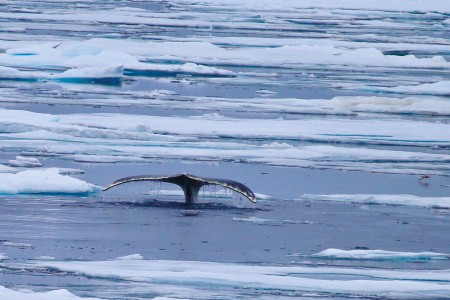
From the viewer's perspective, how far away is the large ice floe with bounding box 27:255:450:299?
6.46m

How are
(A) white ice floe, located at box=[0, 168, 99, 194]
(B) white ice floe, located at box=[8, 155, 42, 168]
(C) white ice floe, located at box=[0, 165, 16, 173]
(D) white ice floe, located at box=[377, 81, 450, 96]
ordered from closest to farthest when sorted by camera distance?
(A) white ice floe, located at box=[0, 168, 99, 194] < (C) white ice floe, located at box=[0, 165, 16, 173] < (B) white ice floe, located at box=[8, 155, 42, 168] < (D) white ice floe, located at box=[377, 81, 450, 96]

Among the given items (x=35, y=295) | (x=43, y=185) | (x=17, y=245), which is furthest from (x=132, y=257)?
(x=43, y=185)

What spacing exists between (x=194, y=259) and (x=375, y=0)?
1470 inches

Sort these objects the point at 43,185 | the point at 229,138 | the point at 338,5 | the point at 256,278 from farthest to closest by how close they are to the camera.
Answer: the point at 338,5, the point at 229,138, the point at 43,185, the point at 256,278

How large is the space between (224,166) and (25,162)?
1.70 m

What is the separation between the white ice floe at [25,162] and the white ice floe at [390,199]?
2.31 meters

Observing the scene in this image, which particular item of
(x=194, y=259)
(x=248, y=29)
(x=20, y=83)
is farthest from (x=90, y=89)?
(x=248, y=29)

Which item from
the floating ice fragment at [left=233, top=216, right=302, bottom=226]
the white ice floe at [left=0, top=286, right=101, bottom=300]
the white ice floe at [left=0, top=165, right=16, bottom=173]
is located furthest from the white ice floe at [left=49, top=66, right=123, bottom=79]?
the white ice floe at [left=0, top=286, right=101, bottom=300]

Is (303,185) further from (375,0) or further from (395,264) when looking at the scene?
(375,0)

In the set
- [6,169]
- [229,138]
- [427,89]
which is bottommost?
[6,169]

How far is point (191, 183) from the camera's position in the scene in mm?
9086

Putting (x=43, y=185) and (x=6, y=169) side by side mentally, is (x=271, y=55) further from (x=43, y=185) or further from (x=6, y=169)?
(x=43, y=185)

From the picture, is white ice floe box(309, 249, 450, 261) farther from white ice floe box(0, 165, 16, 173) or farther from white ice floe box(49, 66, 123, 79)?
white ice floe box(49, 66, 123, 79)

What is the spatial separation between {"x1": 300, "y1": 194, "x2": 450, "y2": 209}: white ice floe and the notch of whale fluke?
2.79ft
